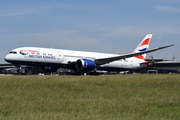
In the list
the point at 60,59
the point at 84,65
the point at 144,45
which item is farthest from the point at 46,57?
the point at 144,45

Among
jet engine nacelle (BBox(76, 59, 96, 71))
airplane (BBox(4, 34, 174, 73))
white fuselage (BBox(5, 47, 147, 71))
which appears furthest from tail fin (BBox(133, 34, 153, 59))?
jet engine nacelle (BBox(76, 59, 96, 71))

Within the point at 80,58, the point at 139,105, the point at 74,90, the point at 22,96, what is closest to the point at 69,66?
the point at 80,58

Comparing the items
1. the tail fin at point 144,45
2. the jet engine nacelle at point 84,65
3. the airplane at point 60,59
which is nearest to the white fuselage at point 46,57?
the airplane at point 60,59

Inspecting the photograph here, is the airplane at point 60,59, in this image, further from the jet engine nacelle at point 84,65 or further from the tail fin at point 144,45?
the tail fin at point 144,45

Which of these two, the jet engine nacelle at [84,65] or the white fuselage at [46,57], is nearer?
the white fuselage at [46,57]

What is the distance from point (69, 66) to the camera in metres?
42.1

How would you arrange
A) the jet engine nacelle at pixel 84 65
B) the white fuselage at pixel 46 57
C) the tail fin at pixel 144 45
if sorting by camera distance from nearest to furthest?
the white fuselage at pixel 46 57 < the jet engine nacelle at pixel 84 65 < the tail fin at pixel 144 45

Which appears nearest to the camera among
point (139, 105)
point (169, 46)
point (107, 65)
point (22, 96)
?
point (139, 105)

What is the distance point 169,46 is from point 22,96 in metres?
29.9

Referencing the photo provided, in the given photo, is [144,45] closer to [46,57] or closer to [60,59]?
[60,59]

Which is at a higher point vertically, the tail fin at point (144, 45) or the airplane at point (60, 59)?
the tail fin at point (144, 45)

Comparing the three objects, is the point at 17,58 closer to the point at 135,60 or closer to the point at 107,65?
the point at 107,65

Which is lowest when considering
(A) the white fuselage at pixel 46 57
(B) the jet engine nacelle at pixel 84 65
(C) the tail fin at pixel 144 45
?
(B) the jet engine nacelle at pixel 84 65

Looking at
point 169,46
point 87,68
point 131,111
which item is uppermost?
point 169,46
